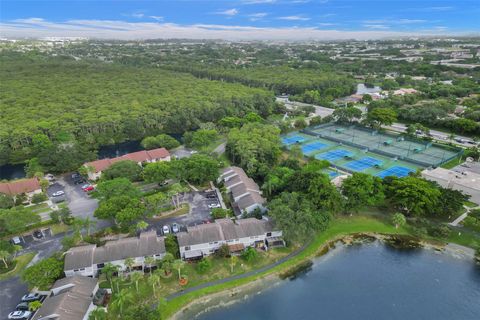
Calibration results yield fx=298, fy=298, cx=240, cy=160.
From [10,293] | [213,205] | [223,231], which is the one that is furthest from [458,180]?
[10,293]

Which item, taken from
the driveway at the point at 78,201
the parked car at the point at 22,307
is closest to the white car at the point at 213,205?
the driveway at the point at 78,201

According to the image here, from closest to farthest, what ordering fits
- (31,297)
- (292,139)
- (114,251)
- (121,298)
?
(121,298) → (31,297) → (114,251) → (292,139)

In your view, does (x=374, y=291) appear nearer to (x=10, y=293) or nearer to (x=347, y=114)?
(x=10, y=293)

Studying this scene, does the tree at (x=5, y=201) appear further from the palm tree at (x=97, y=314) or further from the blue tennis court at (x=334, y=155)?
the blue tennis court at (x=334, y=155)

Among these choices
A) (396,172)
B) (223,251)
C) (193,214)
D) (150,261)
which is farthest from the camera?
(396,172)

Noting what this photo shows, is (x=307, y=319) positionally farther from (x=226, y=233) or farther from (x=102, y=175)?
(x=102, y=175)
